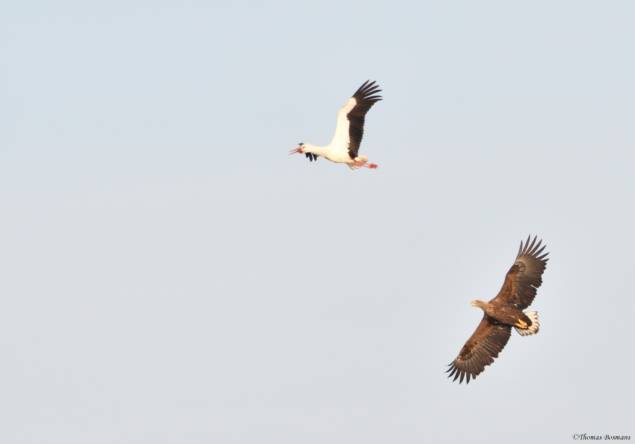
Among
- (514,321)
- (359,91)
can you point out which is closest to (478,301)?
(514,321)

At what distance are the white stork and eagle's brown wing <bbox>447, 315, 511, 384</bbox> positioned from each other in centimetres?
551

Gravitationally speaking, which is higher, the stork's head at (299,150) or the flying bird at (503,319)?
the stork's head at (299,150)

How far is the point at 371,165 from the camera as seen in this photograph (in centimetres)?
2694

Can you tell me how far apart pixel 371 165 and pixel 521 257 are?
4911 mm

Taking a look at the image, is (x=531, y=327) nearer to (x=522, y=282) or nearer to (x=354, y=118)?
(x=522, y=282)

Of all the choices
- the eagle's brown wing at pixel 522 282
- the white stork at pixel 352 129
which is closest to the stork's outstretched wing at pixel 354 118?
the white stork at pixel 352 129

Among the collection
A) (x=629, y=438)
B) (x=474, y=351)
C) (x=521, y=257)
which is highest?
(x=521, y=257)

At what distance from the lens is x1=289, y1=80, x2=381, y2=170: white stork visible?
26.5m

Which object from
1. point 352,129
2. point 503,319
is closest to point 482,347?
point 503,319

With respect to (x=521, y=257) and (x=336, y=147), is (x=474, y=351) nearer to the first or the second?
(x=521, y=257)

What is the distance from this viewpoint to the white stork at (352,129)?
26.5 m

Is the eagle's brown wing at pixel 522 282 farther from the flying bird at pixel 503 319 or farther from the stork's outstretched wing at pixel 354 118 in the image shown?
the stork's outstretched wing at pixel 354 118

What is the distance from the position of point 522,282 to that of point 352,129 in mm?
6311

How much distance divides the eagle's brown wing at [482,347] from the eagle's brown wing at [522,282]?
702 millimetres
